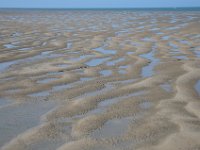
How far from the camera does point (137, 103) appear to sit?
201 inches

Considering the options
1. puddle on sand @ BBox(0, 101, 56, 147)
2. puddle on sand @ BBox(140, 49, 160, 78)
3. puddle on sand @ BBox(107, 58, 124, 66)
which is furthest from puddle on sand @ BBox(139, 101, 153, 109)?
puddle on sand @ BBox(107, 58, 124, 66)

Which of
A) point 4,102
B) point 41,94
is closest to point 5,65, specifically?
point 41,94

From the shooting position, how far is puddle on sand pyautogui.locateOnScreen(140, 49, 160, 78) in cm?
700

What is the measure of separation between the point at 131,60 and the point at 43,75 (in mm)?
2376

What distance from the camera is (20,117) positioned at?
4.57 meters

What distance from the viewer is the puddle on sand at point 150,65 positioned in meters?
7.00

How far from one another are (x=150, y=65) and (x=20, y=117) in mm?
4037

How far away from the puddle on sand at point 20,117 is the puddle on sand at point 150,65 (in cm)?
241

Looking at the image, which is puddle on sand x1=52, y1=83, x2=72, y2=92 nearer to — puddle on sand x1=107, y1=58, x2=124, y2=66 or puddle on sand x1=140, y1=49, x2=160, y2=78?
puddle on sand x1=140, y1=49, x2=160, y2=78

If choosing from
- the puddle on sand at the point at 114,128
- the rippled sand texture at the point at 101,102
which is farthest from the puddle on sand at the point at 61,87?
the puddle on sand at the point at 114,128

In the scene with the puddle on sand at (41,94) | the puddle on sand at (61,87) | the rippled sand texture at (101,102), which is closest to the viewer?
the rippled sand texture at (101,102)

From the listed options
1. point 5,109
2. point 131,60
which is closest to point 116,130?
point 5,109

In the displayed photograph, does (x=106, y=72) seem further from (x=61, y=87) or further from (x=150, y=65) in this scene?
(x=61, y=87)

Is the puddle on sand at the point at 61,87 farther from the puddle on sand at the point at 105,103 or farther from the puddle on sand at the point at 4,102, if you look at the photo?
the puddle on sand at the point at 105,103
